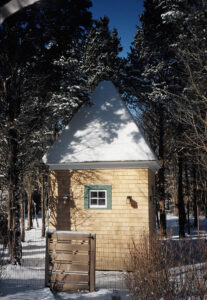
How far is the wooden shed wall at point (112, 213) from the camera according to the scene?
11070mm

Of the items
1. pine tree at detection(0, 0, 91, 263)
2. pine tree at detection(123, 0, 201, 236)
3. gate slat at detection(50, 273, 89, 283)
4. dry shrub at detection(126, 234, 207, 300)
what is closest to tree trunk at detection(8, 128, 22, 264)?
pine tree at detection(0, 0, 91, 263)

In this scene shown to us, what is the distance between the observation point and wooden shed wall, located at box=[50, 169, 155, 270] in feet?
36.3

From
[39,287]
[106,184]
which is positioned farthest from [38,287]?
[106,184]

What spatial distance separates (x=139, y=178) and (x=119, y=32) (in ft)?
44.4

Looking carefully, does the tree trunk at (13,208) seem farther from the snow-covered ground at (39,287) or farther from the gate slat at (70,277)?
the gate slat at (70,277)

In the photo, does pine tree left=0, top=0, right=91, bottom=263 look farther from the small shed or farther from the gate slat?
the gate slat

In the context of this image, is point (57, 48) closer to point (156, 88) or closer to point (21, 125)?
point (21, 125)

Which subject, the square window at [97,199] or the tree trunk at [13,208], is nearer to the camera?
the tree trunk at [13,208]

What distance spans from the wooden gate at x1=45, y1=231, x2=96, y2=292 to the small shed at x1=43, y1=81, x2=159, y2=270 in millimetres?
3616

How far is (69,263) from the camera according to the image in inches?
305

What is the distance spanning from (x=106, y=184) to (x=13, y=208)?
3.54 meters

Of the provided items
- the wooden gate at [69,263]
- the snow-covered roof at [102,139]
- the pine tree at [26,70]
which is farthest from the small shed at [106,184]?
the wooden gate at [69,263]

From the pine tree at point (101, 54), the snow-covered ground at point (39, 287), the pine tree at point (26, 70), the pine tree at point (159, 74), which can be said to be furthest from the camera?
the pine tree at point (101, 54)

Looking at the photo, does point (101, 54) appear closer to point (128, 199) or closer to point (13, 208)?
point (128, 199)
